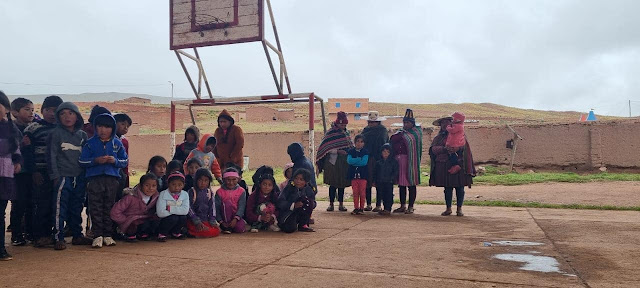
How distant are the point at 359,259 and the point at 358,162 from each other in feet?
12.9

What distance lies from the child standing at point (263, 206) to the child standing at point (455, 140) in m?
3.00

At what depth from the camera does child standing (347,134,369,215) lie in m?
8.62

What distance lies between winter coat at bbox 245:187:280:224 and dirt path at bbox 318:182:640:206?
6.03m

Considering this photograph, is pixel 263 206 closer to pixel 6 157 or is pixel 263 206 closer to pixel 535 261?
pixel 6 157

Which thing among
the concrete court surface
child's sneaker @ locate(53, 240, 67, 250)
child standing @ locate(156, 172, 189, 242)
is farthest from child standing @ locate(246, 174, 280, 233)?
child's sneaker @ locate(53, 240, 67, 250)

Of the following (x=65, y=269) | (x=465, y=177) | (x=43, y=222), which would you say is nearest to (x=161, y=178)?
(x=43, y=222)

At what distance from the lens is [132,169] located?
25.8 m

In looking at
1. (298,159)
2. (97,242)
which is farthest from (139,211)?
(298,159)

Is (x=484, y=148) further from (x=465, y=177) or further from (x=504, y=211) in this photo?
(x=465, y=177)

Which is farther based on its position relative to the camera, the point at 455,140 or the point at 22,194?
the point at 455,140

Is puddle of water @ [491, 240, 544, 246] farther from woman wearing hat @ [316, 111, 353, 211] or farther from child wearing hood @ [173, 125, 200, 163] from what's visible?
child wearing hood @ [173, 125, 200, 163]

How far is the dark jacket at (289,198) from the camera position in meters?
6.83

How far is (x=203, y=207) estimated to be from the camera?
21.2 feet

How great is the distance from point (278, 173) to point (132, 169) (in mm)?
9378
